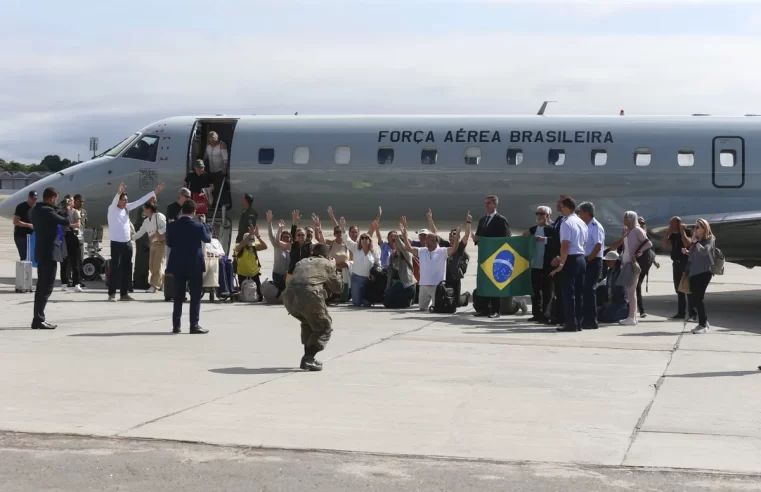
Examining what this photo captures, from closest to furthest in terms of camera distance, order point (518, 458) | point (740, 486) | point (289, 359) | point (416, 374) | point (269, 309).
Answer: point (740, 486), point (518, 458), point (416, 374), point (289, 359), point (269, 309)

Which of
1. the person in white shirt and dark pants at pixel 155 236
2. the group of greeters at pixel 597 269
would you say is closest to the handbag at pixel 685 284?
the group of greeters at pixel 597 269

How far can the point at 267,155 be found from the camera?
21641 mm

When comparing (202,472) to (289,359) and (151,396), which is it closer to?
(151,396)

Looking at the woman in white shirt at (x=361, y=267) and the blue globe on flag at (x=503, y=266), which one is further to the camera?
the woman in white shirt at (x=361, y=267)

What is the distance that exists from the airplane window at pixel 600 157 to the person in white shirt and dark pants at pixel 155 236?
8.21 metres

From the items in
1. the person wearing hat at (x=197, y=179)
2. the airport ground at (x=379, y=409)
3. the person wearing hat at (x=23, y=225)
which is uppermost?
the person wearing hat at (x=197, y=179)

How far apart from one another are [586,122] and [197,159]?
8.09m

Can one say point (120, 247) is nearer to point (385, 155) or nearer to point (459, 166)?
point (385, 155)

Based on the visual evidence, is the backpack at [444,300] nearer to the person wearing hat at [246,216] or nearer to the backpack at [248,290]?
the backpack at [248,290]

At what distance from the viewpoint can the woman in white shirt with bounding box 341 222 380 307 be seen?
17.6 metres

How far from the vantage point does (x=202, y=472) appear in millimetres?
6551

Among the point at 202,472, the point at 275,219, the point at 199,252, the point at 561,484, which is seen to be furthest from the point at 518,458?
the point at 275,219

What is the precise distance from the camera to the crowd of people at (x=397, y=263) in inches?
531

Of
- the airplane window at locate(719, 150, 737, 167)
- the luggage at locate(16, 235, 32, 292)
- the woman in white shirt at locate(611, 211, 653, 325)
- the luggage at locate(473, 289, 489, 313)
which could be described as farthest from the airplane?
the luggage at locate(473, 289, 489, 313)
